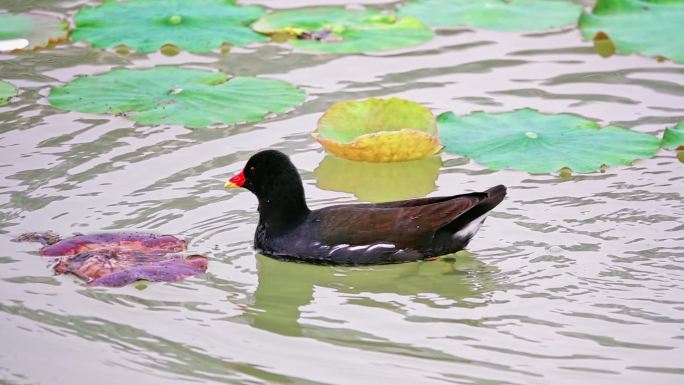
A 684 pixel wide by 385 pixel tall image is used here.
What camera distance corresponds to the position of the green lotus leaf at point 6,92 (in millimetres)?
8516

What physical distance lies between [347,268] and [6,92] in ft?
10.1

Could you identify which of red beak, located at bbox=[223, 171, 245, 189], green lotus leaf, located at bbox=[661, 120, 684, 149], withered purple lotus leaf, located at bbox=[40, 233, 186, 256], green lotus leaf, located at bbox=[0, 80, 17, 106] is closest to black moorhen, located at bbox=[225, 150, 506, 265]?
red beak, located at bbox=[223, 171, 245, 189]

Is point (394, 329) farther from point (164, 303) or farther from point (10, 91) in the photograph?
point (10, 91)

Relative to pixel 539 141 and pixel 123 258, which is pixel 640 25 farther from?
pixel 123 258

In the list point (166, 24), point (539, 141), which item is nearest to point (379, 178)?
point (539, 141)

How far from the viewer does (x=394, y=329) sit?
19.4ft

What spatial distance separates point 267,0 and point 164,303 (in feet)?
16.3

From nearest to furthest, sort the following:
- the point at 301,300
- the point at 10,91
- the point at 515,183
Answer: the point at 301,300, the point at 515,183, the point at 10,91

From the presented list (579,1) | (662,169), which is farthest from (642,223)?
(579,1)

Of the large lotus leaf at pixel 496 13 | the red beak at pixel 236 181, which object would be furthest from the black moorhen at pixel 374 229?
the large lotus leaf at pixel 496 13

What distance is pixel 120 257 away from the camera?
650 centimetres

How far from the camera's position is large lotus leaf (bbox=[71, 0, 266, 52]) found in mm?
9242

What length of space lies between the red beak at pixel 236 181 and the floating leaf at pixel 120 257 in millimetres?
524

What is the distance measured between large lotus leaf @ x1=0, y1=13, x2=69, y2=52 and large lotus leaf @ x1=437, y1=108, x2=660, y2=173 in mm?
3032
